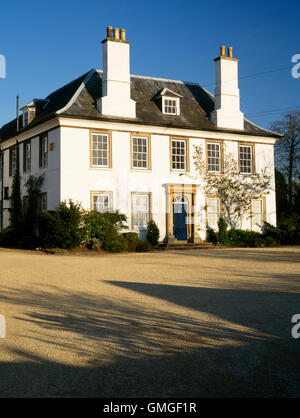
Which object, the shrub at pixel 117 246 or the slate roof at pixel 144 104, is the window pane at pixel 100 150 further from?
the shrub at pixel 117 246

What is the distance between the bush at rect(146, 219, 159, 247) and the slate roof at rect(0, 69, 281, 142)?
17.5 ft

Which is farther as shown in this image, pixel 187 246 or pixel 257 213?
pixel 257 213

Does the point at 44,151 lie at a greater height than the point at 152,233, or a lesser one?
greater

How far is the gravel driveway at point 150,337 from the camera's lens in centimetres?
430

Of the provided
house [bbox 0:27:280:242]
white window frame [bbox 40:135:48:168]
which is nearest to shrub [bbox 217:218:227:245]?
house [bbox 0:27:280:242]

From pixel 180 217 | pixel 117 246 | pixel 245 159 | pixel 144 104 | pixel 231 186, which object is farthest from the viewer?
pixel 245 159

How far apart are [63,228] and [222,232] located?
9.07 meters

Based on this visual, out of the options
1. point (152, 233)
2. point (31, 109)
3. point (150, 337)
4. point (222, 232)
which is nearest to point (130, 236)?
point (152, 233)

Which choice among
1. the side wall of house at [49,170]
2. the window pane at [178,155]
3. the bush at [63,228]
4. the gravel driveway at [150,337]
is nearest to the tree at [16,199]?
the side wall of house at [49,170]

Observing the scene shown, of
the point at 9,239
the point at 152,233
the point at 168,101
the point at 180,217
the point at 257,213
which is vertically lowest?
the point at 9,239

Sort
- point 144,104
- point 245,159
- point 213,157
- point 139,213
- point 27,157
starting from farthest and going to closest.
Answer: point 245,159 → point 27,157 → point 213,157 → point 144,104 → point 139,213

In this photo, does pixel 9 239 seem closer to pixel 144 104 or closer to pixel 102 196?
pixel 102 196

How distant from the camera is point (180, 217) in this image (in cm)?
2545

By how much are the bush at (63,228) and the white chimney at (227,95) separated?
34.2 feet
